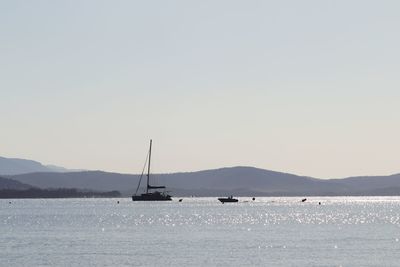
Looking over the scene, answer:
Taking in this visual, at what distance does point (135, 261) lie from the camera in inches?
3236

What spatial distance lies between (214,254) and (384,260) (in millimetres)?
17057

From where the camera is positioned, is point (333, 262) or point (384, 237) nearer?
point (333, 262)

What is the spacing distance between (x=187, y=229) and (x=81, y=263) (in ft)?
187

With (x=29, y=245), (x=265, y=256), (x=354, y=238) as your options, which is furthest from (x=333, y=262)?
(x=29, y=245)

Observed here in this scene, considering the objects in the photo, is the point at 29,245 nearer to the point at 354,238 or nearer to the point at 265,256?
the point at 265,256

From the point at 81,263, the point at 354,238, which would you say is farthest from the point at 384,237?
the point at 81,263

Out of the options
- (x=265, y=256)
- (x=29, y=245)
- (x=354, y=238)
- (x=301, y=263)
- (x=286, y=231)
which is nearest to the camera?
(x=301, y=263)

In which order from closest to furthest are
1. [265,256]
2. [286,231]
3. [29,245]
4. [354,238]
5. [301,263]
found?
[301,263] → [265,256] → [29,245] → [354,238] → [286,231]

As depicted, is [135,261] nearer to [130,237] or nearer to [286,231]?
[130,237]

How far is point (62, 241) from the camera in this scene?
110125mm

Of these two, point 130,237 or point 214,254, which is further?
point 130,237

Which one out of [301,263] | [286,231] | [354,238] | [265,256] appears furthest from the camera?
[286,231]

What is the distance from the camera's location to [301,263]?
261 ft

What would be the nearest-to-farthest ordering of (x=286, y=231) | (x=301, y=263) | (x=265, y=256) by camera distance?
(x=301, y=263) < (x=265, y=256) < (x=286, y=231)
